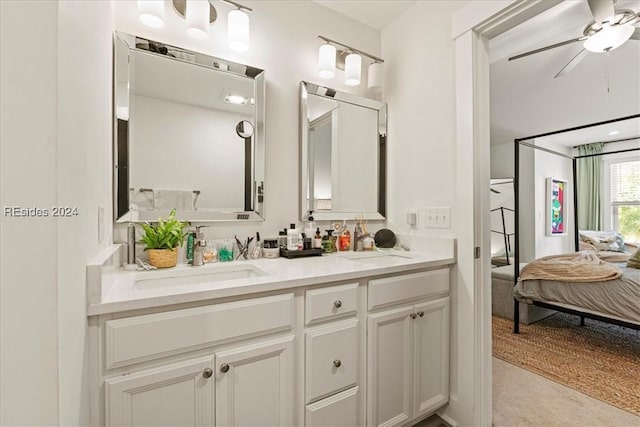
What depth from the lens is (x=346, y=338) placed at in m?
1.26

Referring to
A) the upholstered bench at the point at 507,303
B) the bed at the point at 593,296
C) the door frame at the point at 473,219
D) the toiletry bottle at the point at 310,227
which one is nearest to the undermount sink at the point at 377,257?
the toiletry bottle at the point at 310,227

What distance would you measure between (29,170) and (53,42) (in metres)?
0.24

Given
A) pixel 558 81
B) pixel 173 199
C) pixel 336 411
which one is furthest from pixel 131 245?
pixel 558 81

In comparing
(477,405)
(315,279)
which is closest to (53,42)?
(315,279)

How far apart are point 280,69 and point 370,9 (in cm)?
76

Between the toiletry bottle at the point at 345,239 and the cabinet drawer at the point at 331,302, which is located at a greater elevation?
the toiletry bottle at the point at 345,239

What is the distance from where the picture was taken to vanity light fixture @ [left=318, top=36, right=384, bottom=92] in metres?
1.81

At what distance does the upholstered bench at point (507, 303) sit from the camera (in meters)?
3.09

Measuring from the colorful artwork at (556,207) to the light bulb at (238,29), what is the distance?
515 centimetres

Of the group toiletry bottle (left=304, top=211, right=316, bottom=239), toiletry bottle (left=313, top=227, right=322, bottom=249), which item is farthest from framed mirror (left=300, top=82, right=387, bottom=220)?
toiletry bottle (left=313, top=227, right=322, bottom=249)

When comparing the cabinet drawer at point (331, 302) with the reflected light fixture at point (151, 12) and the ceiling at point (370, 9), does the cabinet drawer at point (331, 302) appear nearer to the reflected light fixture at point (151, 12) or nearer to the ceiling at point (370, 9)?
the reflected light fixture at point (151, 12)

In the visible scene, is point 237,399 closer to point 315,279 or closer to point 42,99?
point 315,279

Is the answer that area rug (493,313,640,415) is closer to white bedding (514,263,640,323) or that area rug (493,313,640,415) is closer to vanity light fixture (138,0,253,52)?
white bedding (514,263,640,323)

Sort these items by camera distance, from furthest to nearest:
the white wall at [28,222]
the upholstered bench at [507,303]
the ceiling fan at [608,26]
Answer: the upholstered bench at [507,303]
the ceiling fan at [608,26]
the white wall at [28,222]
